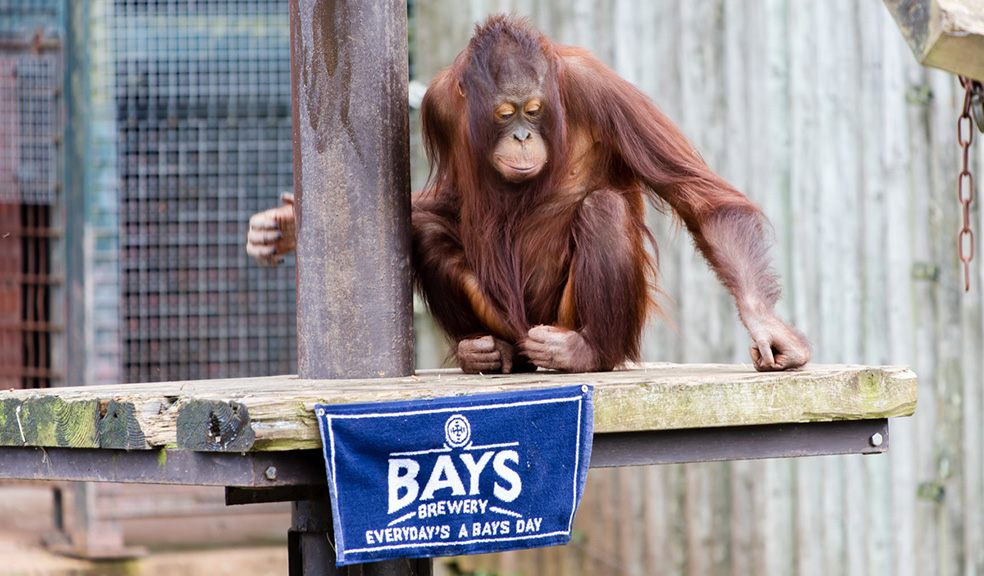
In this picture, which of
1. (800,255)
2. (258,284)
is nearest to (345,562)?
(800,255)

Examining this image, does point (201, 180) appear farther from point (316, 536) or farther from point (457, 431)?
point (457, 431)

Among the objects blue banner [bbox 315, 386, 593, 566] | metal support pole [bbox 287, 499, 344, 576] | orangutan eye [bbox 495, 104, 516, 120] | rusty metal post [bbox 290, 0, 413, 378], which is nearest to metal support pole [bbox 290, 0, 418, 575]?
rusty metal post [bbox 290, 0, 413, 378]

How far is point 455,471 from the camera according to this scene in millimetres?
2244

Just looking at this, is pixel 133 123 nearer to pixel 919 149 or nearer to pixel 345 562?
pixel 919 149

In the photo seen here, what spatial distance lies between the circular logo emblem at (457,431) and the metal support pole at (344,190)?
59cm

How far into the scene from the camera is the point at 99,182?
5.68 m

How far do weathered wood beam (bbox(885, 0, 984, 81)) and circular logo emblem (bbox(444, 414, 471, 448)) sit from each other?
906 mm

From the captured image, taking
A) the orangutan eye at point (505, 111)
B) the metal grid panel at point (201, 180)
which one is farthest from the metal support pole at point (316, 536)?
the metal grid panel at point (201, 180)

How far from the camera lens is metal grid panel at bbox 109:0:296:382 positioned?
550cm

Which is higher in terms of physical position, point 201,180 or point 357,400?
point 201,180

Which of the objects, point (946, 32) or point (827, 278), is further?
point (827, 278)

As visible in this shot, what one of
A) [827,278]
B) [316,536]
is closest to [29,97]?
[827,278]

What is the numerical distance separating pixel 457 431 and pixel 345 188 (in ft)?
2.45

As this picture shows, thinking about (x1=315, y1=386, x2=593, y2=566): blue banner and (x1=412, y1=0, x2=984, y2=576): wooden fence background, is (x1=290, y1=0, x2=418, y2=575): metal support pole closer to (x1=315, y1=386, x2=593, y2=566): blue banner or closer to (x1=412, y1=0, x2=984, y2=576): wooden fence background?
(x1=315, y1=386, x2=593, y2=566): blue banner
